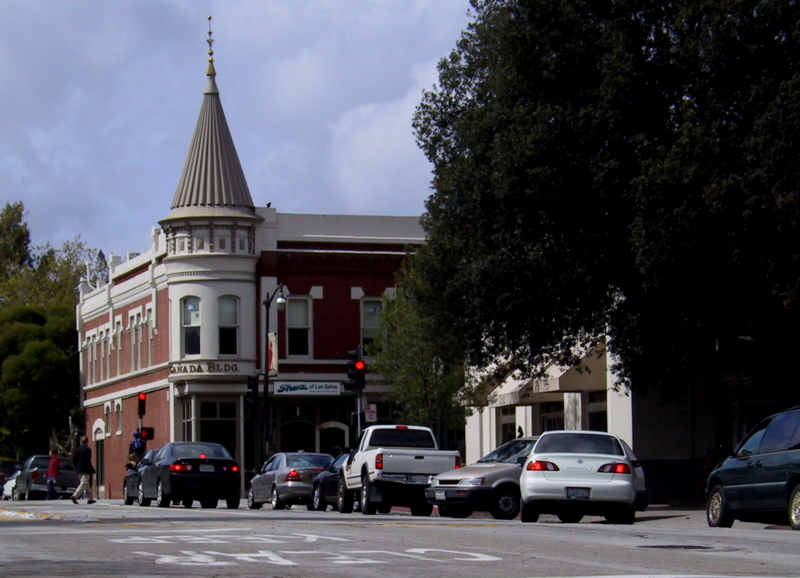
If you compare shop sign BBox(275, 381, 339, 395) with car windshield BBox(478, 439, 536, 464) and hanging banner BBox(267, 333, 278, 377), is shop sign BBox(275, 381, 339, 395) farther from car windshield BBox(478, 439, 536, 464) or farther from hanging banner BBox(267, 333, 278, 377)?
car windshield BBox(478, 439, 536, 464)

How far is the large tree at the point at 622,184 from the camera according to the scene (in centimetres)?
2348

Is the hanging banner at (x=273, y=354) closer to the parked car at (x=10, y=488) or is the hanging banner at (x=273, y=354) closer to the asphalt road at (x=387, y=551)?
the parked car at (x=10, y=488)

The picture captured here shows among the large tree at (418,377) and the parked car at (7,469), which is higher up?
the large tree at (418,377)

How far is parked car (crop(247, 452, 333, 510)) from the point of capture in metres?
31.5

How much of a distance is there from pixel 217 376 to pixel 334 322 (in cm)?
499

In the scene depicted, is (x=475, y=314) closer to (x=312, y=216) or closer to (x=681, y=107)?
(x=681, y=107)

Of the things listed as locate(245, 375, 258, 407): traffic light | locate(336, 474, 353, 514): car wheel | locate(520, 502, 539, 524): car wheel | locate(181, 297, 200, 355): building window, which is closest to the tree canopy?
locate(181, 297, 200, 355): building window

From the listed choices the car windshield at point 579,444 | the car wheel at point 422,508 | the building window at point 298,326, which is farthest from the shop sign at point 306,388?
the car windshield at point 579,444

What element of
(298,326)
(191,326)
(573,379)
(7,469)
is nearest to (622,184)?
(573,379)

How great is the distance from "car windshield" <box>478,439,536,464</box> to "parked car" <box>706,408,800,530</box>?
5340mm

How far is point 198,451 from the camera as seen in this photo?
99.3 ft

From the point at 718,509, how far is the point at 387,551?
785cm

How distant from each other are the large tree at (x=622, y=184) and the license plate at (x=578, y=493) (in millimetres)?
4793

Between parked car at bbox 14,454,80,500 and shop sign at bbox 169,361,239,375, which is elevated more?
shop sign at bbox 169,361,239,375
